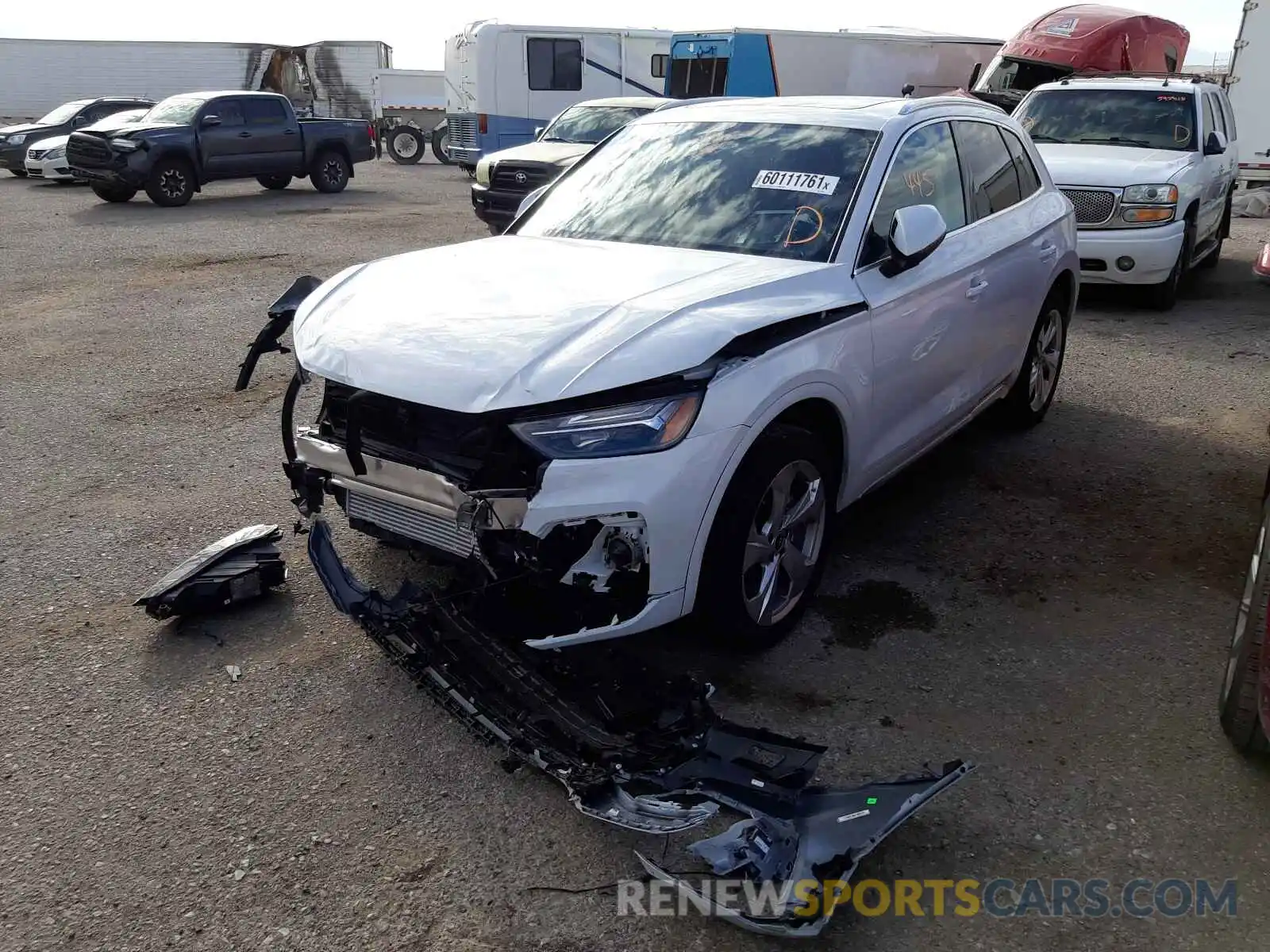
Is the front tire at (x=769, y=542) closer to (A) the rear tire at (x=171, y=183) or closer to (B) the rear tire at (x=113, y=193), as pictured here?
(A) the rear tire at (x=171, y=183)

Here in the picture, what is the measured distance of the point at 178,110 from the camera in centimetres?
1705

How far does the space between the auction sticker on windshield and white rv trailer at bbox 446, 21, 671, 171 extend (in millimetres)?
19611

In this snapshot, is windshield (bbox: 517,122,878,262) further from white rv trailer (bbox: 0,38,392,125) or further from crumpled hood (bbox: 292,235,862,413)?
white rv trailer (bbox: 0,38,392,125)

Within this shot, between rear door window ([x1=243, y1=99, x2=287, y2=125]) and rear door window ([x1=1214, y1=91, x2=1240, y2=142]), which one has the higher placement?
rear door window ([x1=1214, y1=91, x2=1240, y2=142])

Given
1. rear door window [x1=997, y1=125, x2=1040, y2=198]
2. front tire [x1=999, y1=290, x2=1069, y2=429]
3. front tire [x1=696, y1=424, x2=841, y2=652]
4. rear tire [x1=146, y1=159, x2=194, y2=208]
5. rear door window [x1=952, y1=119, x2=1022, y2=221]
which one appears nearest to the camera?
front tire [x1=696, y1=424, x2=841, y2=652]

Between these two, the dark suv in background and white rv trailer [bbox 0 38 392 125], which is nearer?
the dark suv in background

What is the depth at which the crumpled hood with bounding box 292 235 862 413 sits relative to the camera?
305 cm

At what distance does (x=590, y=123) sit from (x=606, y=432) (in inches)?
491

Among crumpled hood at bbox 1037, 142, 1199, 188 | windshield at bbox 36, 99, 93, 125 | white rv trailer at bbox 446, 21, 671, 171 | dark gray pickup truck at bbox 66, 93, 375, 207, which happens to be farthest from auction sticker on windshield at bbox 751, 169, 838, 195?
windshield at bbox 36, 99, 93, 125

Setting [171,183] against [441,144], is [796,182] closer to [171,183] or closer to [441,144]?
[171,183]

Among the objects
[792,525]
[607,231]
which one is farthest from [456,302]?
[792,525]

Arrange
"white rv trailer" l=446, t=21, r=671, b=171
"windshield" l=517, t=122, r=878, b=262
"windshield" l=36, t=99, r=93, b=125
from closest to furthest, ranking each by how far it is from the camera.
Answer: "windshield" l=517, t=122, r=878, b=262 < "windshield" l=36, t=99, r=93, b=125 < "white rv trailer" l=446, t=21, r=671, b=171

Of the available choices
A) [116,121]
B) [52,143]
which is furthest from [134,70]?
[116,121]

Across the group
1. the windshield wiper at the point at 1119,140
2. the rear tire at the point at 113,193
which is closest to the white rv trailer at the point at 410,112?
the rear tire at the point at 113,193
